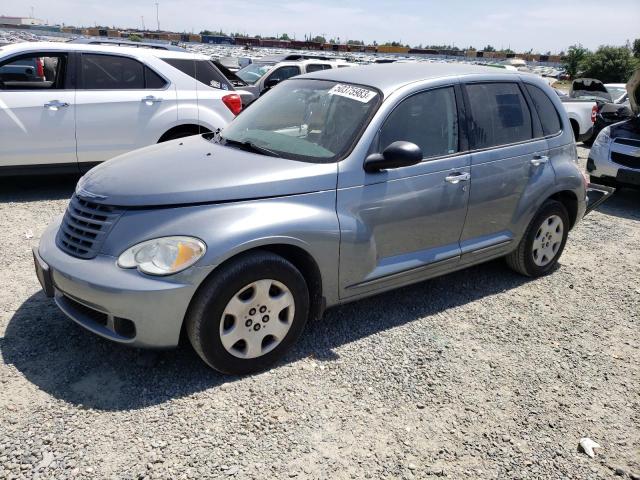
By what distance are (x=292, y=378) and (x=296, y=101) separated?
6.62ft

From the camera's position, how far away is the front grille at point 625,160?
7.60 metres

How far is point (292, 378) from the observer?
3.20 m

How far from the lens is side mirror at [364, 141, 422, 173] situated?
3.33 meters

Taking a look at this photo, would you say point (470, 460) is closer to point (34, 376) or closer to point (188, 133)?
point (34, 376)

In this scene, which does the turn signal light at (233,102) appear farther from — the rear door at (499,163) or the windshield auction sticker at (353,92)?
the rear door at (499,163)

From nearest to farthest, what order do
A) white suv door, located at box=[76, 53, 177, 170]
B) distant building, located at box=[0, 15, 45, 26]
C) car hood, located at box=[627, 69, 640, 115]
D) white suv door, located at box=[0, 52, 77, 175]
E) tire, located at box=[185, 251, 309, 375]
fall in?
tire, located at box=[185, 251, 309, 375], white suv door, located at box=[0, 52, 77, 175], white suv door, located at box=[76, 53, 177, 170], car hood, located at box=[627, 69, 640, 115], distant building, located at box=[0, 15, 45, 26]

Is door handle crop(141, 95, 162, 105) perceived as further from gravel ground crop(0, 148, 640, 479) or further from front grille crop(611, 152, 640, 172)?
front grille crop(611, 152, 640, 172)

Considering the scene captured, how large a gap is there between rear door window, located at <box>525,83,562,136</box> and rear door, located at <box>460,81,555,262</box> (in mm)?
109

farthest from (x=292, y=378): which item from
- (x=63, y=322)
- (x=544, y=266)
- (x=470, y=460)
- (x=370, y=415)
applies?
(x=544, y=266)

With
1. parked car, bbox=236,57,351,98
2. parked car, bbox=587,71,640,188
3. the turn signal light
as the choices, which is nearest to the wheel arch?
parked car, bbox=587,71,640,188

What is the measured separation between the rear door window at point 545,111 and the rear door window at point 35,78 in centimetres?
520

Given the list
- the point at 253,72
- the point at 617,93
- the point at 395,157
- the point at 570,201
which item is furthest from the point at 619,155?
the point at 253,72

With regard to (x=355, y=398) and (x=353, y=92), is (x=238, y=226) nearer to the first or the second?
(x=355, y=398)

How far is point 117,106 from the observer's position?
6.57m
